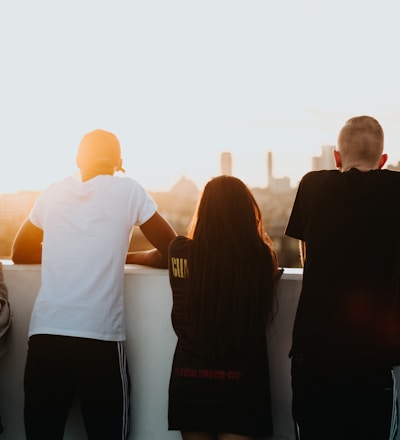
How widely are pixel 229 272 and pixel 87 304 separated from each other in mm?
587

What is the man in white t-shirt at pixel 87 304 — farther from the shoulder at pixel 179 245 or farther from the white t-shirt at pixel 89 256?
the shoulder at pixel 179 245

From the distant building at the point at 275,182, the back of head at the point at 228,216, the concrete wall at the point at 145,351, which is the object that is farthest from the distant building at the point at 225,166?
the distant building at the point at 275,182

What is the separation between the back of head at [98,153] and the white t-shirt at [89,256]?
2.8 inches

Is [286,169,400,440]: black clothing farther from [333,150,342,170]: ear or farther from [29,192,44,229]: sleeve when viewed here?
[29,192,44,229]: sleeve

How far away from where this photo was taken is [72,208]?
2.82 meters

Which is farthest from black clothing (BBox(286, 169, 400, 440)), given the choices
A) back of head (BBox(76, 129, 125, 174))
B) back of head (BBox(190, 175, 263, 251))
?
back of head (BBox(76, 129, 125, 174))

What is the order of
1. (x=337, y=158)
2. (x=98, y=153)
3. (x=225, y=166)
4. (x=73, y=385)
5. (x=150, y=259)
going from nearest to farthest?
1. (x=337, y=158)
2. (x=73, y=385)
3. (x=98, y=153)
4. (x=150, y=259)
5. (x=225, y=166)

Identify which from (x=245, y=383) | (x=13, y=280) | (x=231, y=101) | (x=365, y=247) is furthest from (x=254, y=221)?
(x=231, y=101)

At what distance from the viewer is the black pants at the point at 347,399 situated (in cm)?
242

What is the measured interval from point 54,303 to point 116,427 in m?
0.55

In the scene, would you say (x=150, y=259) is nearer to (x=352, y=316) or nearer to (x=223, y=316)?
(x=223, y=316)

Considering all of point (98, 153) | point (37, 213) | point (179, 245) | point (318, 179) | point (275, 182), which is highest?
point (98, 153)

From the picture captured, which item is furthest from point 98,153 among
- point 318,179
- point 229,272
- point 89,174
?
point 318,179

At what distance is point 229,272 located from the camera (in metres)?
2.58
